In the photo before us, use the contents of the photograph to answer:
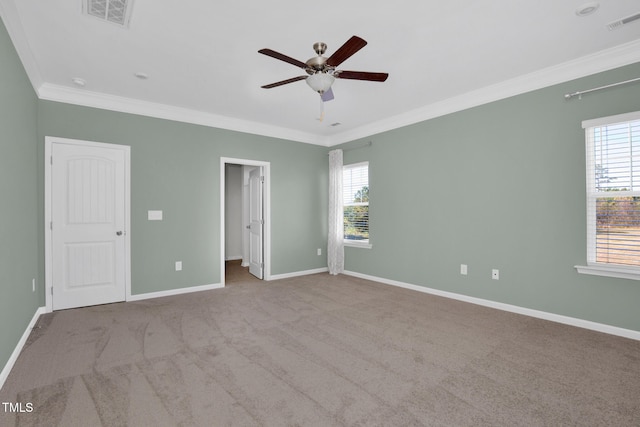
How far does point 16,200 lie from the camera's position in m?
2.67

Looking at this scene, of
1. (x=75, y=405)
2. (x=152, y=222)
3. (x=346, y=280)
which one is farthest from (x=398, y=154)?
(x=75, y=405)

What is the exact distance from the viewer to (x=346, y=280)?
543 cm

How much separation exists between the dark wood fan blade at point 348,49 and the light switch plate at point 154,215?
3.35m

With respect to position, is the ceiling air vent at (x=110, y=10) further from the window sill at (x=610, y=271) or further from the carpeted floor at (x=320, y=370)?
the window sill at (x=610, y=271)

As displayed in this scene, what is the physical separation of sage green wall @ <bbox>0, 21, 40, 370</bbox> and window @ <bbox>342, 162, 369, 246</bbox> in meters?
4.54

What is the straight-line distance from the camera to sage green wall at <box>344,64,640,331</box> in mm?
3156

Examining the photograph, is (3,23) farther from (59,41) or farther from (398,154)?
(398,154)

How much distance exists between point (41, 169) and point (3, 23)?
1873 mm

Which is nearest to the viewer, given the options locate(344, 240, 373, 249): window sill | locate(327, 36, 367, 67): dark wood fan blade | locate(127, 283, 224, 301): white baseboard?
locate(327, 36, 367, 67): dark wood fan blade

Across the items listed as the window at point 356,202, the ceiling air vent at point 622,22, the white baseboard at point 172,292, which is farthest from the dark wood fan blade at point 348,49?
the white baseboard at point 172,292

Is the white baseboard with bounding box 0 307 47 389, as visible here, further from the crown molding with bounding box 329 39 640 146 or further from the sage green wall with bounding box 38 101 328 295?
the crown molding with bounding box 329 39 640 146

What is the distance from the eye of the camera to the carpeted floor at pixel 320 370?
1835mm

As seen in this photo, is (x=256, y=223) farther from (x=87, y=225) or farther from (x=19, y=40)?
(x=19, y=40)

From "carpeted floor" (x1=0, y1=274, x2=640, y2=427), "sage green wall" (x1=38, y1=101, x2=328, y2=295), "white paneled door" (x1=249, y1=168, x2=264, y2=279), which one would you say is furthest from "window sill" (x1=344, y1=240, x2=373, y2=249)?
"carpeted floor" (x1=0, y1=274, x2=640, y2=427)
